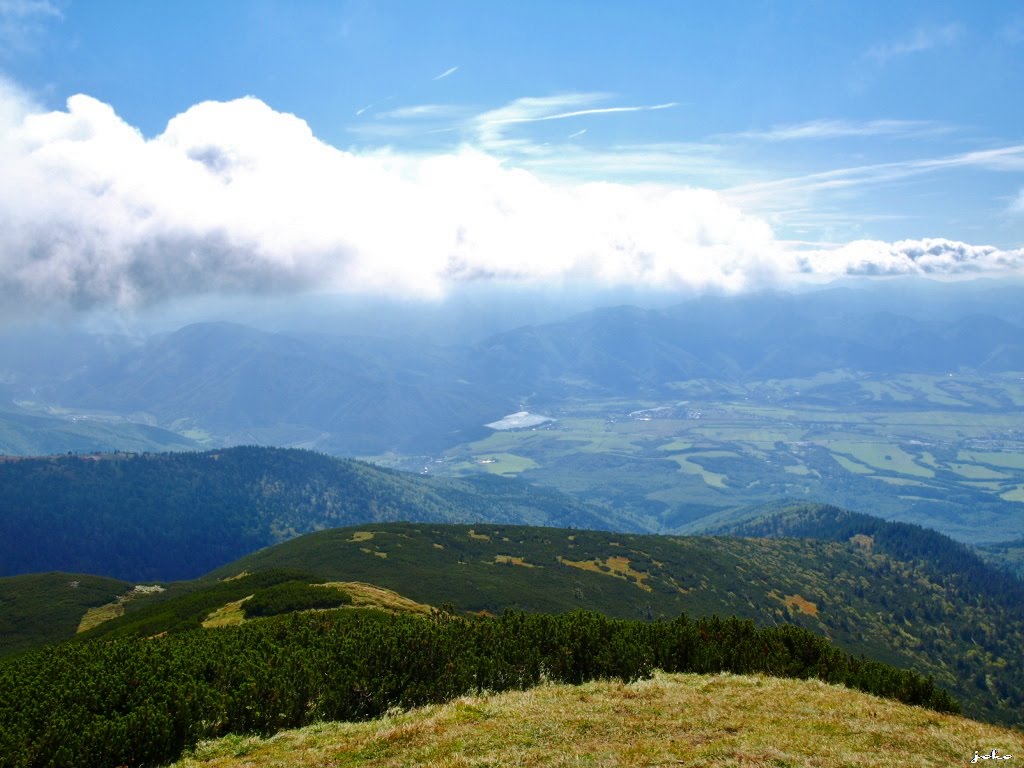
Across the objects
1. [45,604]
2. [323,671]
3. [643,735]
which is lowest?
[45,604]

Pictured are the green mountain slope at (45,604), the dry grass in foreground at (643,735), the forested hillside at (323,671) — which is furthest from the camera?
the green mountain slope at (45,604)

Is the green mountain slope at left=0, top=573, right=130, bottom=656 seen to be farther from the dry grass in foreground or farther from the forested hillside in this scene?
the dry grass in foreground

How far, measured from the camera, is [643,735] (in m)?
26.6

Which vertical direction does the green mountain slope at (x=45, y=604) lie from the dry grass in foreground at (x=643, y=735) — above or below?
below

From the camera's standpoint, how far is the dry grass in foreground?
23812mm

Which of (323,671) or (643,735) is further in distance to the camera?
(323,671)

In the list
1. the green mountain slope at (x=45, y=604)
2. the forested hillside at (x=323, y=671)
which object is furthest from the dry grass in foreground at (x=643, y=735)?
the green mountain slope at (x=45, y=604)

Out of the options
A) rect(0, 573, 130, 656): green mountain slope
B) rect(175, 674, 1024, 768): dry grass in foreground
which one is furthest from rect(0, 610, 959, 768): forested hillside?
rect(0, 573, 130, 656): green mountain slope

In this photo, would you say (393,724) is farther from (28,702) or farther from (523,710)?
(28,702)

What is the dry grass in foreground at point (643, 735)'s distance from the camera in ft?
78.1

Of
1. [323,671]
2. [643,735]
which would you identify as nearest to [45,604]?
[323,671]

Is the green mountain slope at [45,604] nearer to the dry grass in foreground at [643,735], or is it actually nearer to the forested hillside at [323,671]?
the forested hillside at [323,671]

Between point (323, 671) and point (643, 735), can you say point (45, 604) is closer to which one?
point (323, 671)

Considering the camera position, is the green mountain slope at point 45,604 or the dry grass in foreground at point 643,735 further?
the green mountain slope at point 45,604
